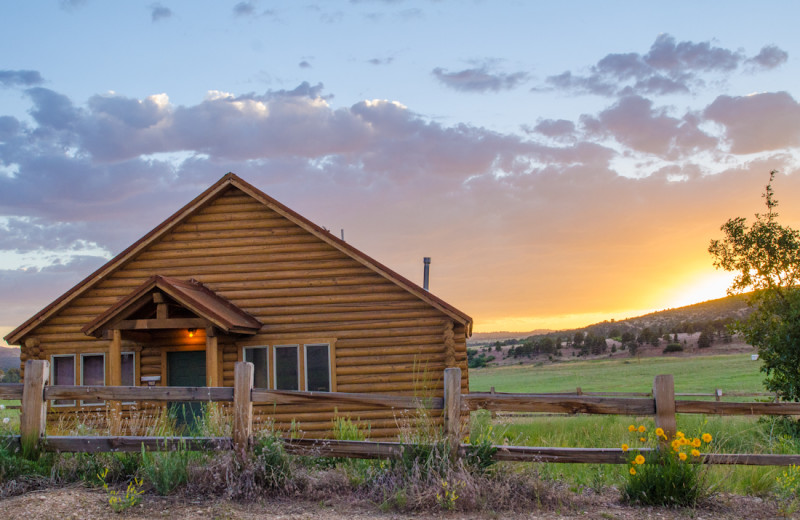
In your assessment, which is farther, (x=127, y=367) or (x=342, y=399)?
(x=127, y=367)

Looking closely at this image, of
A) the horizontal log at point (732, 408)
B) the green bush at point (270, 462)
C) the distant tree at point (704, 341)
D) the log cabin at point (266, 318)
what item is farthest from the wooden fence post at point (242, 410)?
the distant tree at point (704, 341)

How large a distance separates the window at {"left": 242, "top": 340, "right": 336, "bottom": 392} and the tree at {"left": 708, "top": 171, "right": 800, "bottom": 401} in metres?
8.82

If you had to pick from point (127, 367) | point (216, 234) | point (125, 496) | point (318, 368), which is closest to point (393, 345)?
point (318, 368)

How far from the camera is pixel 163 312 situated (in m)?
14.4

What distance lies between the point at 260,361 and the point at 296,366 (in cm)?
87

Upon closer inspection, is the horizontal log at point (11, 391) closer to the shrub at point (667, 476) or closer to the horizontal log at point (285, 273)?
the shrub at point (667, 476)

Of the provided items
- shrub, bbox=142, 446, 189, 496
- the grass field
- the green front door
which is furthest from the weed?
the grass field

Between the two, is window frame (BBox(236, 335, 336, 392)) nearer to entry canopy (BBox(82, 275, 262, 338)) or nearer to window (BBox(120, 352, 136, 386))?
entry canopy (BBox(82, 275, 262, 338))

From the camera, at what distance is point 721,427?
50.0 ft

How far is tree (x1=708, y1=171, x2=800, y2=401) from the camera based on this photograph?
13.2 meters

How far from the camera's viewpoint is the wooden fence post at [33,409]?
8359 mm

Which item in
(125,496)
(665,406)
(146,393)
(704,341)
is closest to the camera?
(125,496)

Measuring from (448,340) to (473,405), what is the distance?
313 inches

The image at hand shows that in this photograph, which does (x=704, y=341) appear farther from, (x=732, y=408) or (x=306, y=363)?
(x=732, y=408)
